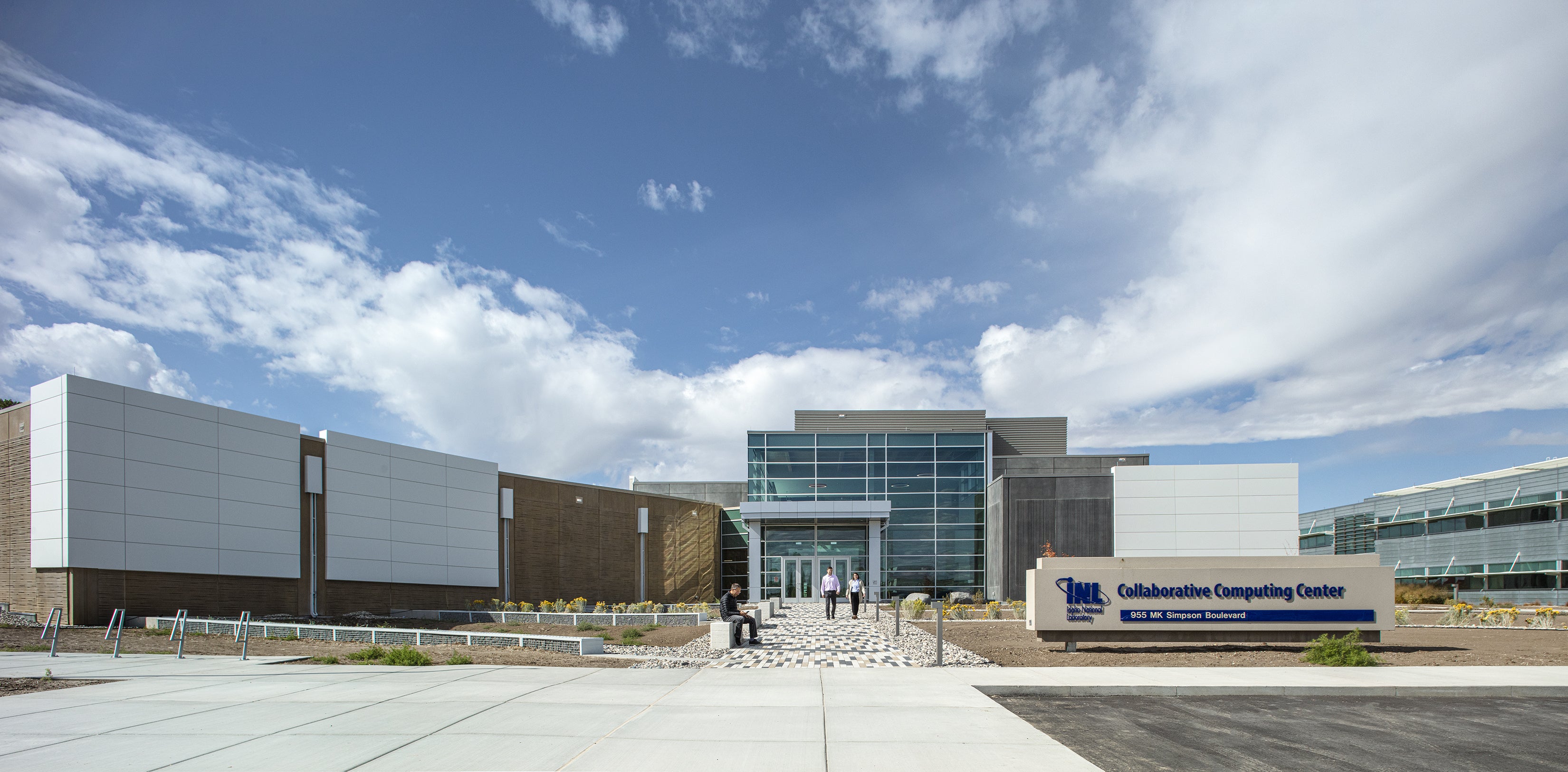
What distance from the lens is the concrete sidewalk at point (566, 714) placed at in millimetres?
6789

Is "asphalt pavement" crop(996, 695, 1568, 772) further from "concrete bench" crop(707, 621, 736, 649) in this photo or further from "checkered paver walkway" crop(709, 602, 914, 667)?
"concrete bench" crop(707, 621, 736, 649)

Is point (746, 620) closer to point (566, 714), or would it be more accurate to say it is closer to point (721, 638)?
point (721, 638)

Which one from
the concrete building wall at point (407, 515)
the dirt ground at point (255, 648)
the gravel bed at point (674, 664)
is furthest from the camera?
the concrete building wall at point (407, 515)

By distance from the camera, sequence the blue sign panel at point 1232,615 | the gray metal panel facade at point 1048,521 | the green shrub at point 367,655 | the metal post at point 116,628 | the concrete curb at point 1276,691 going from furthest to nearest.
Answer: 1. the gray metal panel facade at point 1048,521
2. the blue sign panel at point 1232,615
3. the metal post at point 116,628
4. the green shrub at point 367,655
5. the concrete curb at point 1276,691

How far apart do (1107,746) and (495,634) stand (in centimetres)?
1356

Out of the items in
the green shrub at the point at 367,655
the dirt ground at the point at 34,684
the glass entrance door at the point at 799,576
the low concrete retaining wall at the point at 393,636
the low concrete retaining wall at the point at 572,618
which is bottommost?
the glass entrance door at the point at 799,576

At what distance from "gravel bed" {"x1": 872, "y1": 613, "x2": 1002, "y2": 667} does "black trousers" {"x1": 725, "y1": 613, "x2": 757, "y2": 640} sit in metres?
3.12

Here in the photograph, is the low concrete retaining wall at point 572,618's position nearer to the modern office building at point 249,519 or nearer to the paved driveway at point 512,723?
the modern office building at point 249,519

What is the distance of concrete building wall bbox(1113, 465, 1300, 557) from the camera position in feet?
117

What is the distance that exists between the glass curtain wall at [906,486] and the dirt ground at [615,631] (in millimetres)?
20136

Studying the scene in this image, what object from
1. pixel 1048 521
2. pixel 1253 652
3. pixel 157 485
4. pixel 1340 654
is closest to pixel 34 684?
pixel 157 485

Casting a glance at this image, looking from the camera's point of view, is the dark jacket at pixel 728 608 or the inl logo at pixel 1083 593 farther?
the dark jacket at pixel 728 608

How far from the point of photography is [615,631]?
71.0ft

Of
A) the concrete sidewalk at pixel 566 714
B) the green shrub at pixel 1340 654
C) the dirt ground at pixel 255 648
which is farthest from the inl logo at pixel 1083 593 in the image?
the dirt ground at pixel 255 648
